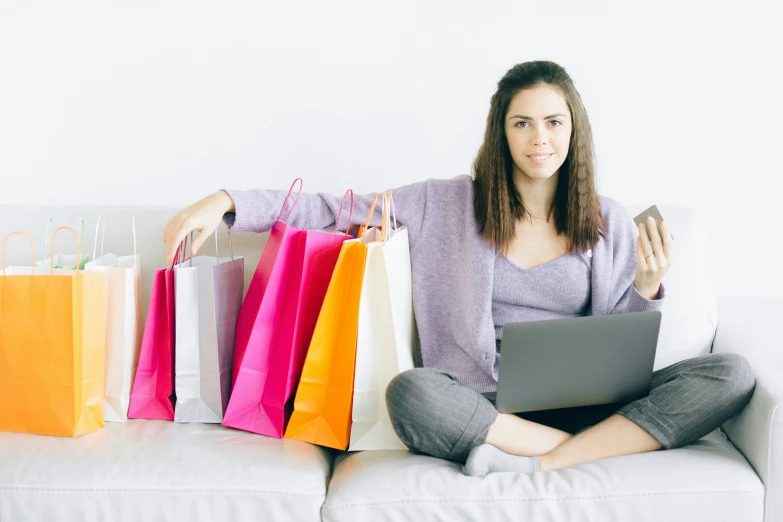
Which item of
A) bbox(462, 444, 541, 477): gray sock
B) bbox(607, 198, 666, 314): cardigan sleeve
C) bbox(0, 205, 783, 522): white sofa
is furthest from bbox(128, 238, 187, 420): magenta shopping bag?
bbox(607, 198, 666, 314): cardigan sleeve

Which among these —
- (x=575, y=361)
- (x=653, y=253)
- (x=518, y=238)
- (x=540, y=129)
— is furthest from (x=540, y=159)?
(x=575, y=361)

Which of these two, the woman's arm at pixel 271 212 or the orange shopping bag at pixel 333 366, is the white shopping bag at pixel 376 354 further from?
the woman's arm at pixel 271 212

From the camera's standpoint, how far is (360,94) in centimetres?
213

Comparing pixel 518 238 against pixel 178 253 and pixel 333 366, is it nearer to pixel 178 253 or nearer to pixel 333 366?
pixel 333 366

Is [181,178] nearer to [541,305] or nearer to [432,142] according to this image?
[432,142]

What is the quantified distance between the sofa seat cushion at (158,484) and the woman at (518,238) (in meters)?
0.37

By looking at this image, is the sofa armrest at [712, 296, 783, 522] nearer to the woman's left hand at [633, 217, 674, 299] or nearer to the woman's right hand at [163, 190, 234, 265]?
the woman's left hand at [633, 217, 674, 299]

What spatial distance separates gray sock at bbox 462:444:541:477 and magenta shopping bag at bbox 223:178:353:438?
1.43 feet

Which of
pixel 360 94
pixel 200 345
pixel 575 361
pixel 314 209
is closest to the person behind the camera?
pixel 575 361

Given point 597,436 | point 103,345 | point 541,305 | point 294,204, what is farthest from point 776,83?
point 103,345

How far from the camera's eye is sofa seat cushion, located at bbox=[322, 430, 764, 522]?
1329mm

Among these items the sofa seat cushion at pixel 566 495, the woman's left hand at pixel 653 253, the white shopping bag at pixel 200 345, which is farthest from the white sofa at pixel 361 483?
the woman's left hand at pixel 653 253

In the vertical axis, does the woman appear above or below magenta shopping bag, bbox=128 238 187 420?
above

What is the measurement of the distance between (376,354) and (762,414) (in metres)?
0.75
